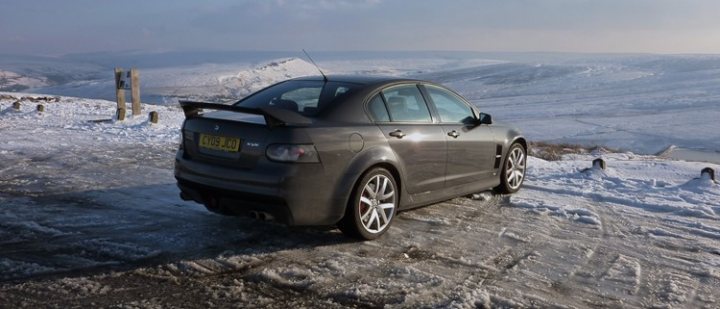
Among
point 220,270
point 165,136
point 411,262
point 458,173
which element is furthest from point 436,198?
point 165,136

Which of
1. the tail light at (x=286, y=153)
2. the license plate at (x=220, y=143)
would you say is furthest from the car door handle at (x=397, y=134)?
the license plate at (x=220, y=143)

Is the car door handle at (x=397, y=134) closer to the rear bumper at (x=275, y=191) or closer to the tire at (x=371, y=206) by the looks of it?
the tire at (x=371, y=206)

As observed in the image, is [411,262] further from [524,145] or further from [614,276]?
[524,145]

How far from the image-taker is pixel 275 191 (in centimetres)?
450

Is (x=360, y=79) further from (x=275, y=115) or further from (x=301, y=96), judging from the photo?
(x=275, y=115)

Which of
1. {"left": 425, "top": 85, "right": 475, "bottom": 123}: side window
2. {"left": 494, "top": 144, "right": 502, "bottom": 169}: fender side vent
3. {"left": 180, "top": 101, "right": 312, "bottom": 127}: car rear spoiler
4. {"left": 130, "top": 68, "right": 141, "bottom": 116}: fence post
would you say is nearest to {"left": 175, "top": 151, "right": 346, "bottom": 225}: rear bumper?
{"left": 180, "top": 101, "right": 312, "bottom": 127}: car rear spoiler

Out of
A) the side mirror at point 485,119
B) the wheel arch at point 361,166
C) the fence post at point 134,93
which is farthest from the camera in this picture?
the fence post at point 134,93

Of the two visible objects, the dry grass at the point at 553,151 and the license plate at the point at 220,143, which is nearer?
the license plate at the point at 220,143

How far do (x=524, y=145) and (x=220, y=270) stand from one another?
177 inches

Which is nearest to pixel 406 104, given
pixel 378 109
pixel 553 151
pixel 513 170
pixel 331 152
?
pixel 378 109

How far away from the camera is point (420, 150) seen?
5.55m

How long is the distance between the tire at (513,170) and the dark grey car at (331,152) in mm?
900

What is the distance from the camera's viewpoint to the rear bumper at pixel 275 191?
177 inches

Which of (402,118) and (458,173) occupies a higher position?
(402,118)
